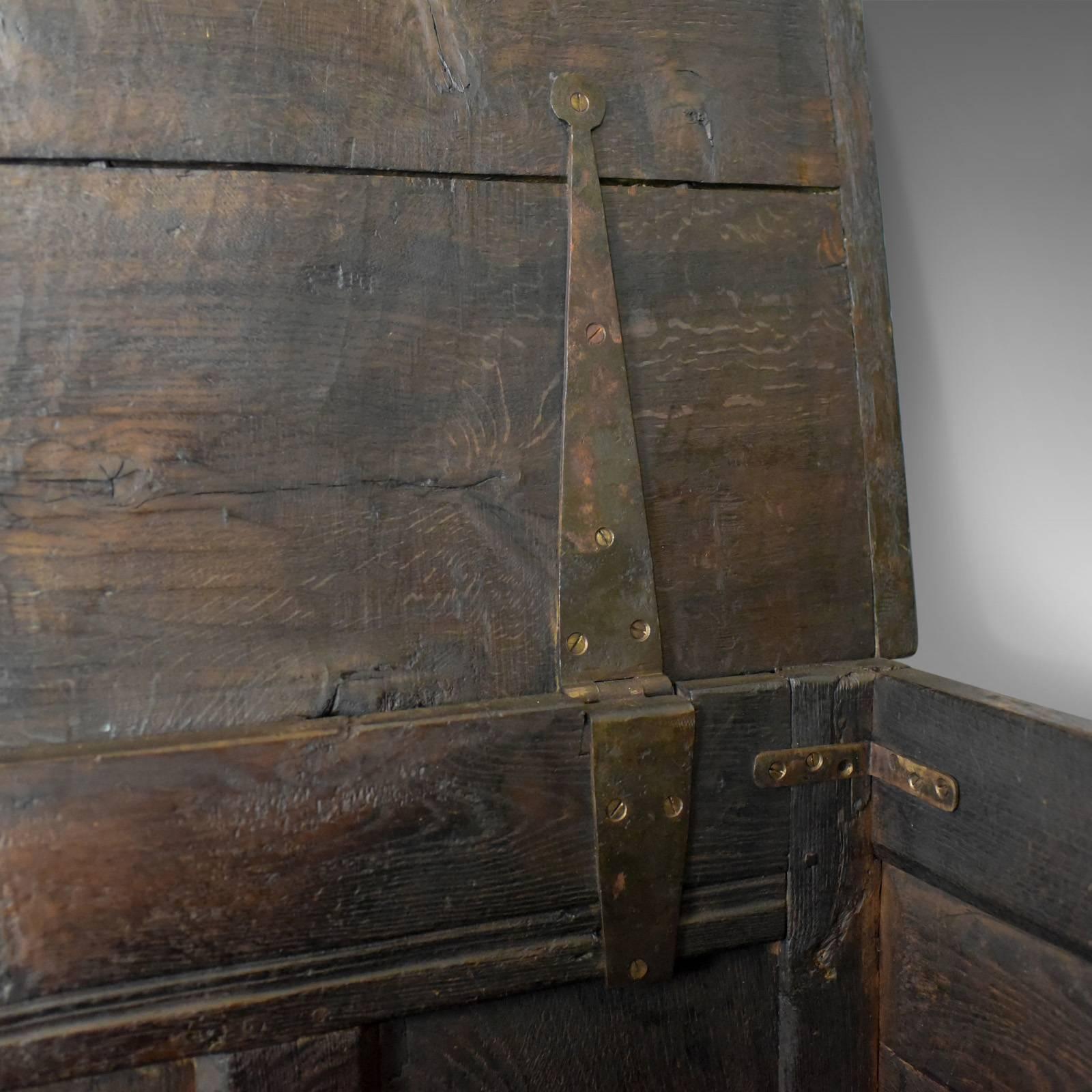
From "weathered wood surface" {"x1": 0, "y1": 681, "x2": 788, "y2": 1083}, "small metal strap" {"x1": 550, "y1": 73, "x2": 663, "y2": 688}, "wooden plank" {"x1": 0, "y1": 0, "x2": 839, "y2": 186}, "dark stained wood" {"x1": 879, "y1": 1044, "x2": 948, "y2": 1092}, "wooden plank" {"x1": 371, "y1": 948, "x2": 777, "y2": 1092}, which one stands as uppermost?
"wooden plank" {"x1": 0, "y1": 0, "x2": 839, "y2": 186}

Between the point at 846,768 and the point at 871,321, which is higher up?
the point at 871,321

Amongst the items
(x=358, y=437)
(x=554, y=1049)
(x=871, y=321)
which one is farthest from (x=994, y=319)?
(x=554, y=1049)

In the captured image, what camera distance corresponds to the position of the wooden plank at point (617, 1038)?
85 cm

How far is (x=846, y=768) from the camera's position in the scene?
930mm

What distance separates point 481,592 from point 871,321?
1.55 ft

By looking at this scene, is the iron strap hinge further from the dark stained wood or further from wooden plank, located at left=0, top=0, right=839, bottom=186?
the dark stained wood

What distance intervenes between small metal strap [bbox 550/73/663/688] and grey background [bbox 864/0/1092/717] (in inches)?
22.2

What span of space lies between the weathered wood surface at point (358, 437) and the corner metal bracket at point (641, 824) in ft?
0.23

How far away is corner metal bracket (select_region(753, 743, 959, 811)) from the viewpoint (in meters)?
0.88

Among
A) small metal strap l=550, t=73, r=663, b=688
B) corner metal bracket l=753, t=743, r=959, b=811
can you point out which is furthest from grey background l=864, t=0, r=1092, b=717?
small metal strap l=550, t=73, r=663, b=688

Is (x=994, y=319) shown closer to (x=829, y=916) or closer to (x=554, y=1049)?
(x=829, y=916)

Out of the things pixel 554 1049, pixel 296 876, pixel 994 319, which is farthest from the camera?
pixel 994 319

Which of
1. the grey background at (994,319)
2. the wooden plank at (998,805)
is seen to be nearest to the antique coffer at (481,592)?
the wooden plank at (998,805)

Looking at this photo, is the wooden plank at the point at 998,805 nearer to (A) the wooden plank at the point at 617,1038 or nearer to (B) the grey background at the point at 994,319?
(A) the wooden plank at the point at 617,1038
